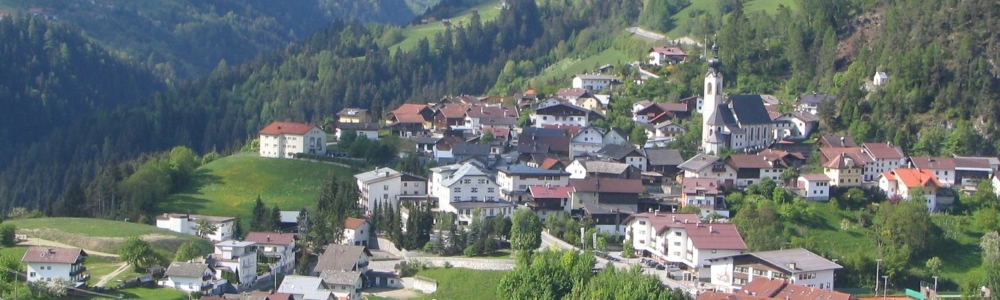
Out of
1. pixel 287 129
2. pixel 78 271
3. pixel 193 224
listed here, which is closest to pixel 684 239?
pixel 193 224

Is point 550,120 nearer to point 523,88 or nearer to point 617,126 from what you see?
point 617,126

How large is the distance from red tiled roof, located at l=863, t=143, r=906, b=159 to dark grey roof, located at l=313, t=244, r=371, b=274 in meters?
26.3

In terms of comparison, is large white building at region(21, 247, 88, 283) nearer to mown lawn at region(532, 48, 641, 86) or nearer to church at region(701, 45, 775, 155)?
church at region(701, 45, 775, 155)

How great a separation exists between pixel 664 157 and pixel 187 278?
2657 centimetres

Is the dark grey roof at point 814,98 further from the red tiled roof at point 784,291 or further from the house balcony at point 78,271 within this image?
the house balcony at point 78,271

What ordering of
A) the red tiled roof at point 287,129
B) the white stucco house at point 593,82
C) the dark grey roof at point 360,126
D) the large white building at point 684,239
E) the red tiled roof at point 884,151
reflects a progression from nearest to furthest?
the large white building at point 684,239 → the red tiled roof at point 884,151 → the red tiled roof at point 287,129 → the dark grey roof at point 360,126 → the white stucco house at point 593,82

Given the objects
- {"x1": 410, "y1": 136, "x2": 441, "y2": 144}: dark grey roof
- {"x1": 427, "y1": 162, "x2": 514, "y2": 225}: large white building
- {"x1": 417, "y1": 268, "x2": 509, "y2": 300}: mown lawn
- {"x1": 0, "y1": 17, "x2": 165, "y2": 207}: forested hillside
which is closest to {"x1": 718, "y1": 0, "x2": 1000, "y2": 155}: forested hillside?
{"x1": 410, "y1": 136, "x2": 441, "y2": 144}: dark grey roof

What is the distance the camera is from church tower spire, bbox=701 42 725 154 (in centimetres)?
7769

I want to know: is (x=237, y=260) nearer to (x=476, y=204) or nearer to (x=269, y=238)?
(x=269, y=238)

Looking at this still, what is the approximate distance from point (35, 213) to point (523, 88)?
44.1 m

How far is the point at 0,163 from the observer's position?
144 metres

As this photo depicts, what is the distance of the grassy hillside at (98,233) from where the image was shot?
62.8 meters

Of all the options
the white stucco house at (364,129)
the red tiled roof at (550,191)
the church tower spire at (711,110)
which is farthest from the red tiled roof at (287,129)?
the church tower spire at (711,110)

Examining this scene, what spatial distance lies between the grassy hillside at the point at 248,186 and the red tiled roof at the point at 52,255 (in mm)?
14112
